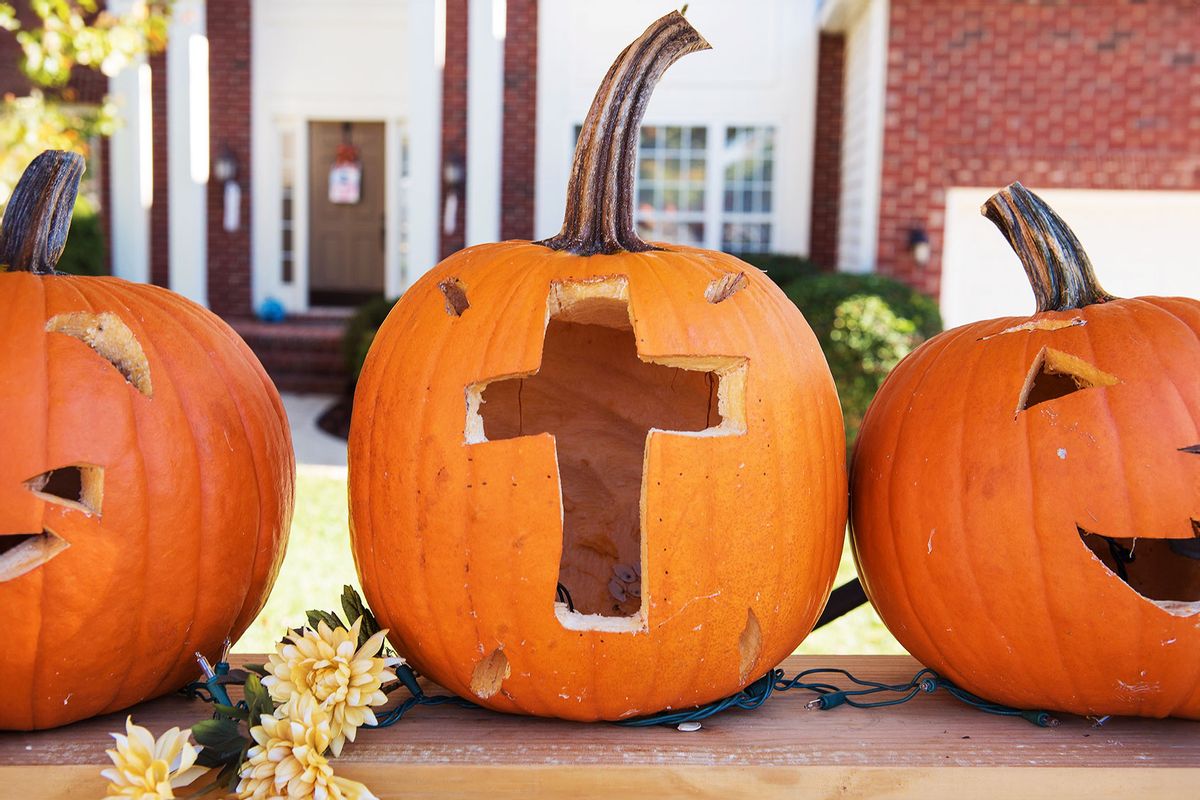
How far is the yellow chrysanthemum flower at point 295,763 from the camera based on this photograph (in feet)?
4.12

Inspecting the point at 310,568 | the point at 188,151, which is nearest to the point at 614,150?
the point at 310,568

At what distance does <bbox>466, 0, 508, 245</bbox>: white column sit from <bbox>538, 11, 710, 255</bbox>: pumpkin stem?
10.1m

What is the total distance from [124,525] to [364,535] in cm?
32

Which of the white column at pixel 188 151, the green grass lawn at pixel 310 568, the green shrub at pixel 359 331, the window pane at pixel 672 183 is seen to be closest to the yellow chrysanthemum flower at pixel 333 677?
the green grass lawn at pixel 310 568

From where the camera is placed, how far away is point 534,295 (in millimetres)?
1445

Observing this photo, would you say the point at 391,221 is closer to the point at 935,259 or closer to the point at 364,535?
the point at 935,259

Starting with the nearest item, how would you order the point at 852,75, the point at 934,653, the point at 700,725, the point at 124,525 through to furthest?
the point at 124,525, the point at 700,725, the point at 934,653, the point at 852,75

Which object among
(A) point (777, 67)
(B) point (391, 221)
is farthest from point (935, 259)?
(B) point (391, 221)

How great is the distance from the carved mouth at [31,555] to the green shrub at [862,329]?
6.26 m

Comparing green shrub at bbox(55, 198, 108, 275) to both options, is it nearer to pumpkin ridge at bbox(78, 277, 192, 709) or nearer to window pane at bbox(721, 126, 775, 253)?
window pane at bbox(721, 126, 775, 253)

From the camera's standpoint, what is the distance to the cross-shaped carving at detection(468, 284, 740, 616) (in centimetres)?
171

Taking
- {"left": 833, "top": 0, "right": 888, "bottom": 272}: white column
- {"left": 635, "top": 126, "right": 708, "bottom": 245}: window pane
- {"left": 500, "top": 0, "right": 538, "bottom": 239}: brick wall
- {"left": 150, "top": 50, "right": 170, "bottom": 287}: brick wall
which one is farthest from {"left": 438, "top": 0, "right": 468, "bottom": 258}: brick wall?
{"left": 833, "top": 0, "right": 888, "bottom": 272}: white column

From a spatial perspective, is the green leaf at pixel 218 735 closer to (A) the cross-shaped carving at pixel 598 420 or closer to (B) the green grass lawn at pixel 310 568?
(A) the cross-shaped carving at pixel 598 420

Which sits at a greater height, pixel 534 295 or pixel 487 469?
pixel 534 295
